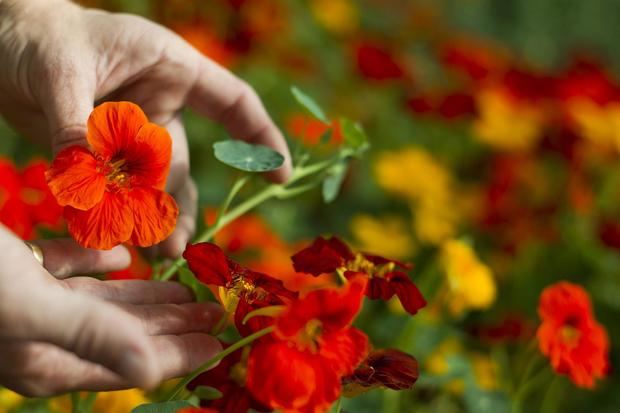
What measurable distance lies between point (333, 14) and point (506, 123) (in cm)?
74

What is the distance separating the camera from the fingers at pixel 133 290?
0.65 m

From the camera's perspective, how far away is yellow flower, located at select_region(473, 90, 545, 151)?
6.04 feet

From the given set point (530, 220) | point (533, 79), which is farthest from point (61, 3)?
point (533, 79)

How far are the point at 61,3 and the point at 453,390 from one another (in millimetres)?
728

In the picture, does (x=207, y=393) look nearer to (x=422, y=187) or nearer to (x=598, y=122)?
(x=422, y=187)

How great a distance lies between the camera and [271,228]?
1476mm

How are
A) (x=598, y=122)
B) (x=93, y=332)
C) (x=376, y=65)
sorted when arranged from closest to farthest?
(x=93, y=332) → (x=598, y=122) → (x=376, y=65)

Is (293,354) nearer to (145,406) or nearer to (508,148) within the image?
(145,406)

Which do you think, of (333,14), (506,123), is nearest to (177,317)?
(506,123)

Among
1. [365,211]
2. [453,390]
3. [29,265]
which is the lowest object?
[365,211]

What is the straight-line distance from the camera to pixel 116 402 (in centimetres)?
83

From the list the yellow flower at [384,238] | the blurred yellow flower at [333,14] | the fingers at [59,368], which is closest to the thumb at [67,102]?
the fingers at [59,368]

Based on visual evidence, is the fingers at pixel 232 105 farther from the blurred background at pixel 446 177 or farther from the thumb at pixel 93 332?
the thumb at pixel 93 332

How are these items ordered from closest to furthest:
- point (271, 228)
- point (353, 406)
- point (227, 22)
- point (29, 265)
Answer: point (29, 265) → point (353, 406) → point (271, 228) → point (227, 22)
